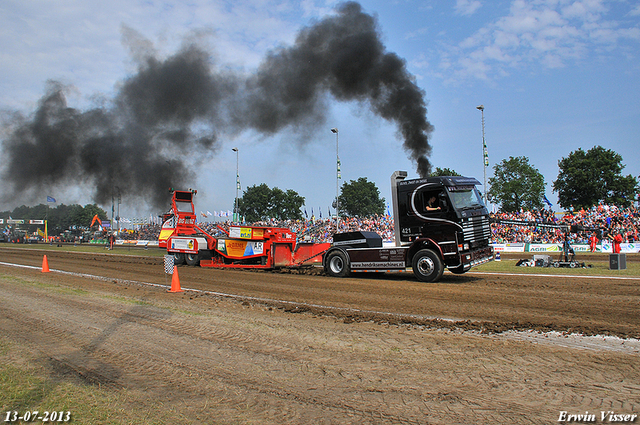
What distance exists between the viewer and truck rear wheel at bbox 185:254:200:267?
18312mm

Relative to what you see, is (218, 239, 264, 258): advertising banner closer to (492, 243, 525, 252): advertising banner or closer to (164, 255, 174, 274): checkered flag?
(164, 255, 174, 274): checkered flag

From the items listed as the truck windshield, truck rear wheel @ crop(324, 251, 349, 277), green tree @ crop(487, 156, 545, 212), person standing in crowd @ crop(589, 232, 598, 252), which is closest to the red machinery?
truck rear wheel @ crop(324, 251, 349, 277)

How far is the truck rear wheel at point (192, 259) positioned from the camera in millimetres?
18312

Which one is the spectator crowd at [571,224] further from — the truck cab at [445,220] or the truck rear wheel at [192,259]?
the truck cab at [445,220]

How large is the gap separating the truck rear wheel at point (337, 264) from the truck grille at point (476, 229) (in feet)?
13.5

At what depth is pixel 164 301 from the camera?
9.06m

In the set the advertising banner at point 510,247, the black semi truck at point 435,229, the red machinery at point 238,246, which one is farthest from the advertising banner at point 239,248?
the advertising banner at point 510,247

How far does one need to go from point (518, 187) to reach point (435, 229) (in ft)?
137

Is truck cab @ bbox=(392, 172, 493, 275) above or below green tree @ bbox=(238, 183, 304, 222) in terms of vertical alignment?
below

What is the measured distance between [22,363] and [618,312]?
30.4 ft

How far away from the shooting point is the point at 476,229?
12.0m

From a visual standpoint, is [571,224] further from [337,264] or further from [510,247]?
[337,264]

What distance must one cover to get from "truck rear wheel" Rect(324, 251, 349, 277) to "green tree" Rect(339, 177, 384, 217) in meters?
72.2

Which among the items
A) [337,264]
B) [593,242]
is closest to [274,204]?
[593,242]
